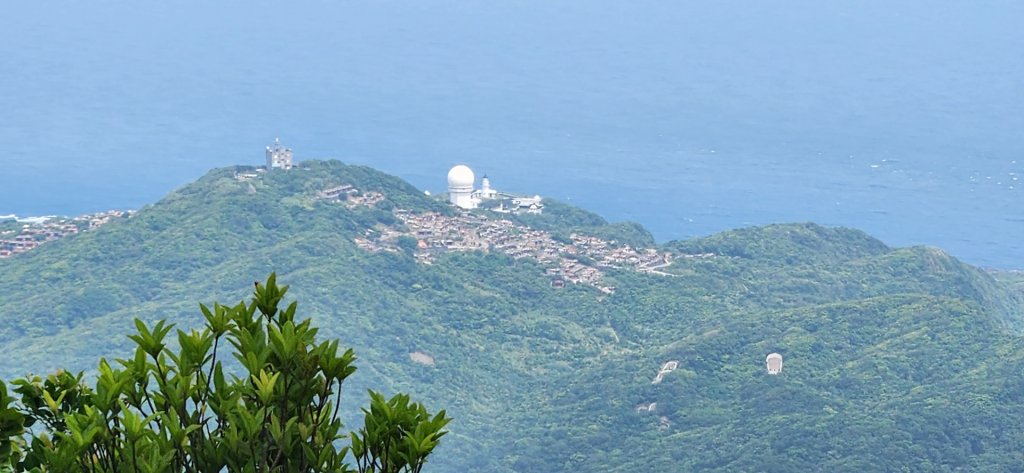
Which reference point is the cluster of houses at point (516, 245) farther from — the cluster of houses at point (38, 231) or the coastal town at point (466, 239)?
the cluster of houses at point (38, 231)

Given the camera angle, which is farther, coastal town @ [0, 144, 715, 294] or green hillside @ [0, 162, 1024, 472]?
coastal town @ [0, 144, 715, 294]

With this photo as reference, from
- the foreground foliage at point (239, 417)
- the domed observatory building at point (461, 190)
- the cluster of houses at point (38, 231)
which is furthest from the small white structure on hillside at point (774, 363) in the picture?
the foreground foliage at point (239, 417)

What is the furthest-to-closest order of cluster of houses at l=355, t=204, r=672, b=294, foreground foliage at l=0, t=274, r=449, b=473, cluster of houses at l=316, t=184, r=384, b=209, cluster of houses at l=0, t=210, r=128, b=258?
cluster of houses at l=316, t=184, r=384, b=209
cluster of houses at l=0, t=210, r=128, b=258
cluster of houses at l=355, t=204, r=672, b=294
foreground foliage at l=0, t=274, r=449, b=473

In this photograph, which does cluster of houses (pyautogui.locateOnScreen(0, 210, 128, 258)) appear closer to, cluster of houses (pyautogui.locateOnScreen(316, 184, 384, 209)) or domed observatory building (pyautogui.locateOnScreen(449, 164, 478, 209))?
cluster of houses (pyautogui.locateOnScreen(316, 184, 384, 209))

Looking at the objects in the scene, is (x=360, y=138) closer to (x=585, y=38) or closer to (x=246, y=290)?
(x=585, y=38)

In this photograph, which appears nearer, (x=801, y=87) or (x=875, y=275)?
(x=875, y=275)

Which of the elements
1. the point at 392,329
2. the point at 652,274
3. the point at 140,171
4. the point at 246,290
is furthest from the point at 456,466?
the point at 140,171

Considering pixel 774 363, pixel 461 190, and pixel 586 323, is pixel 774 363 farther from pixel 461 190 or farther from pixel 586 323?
pixel 461 190

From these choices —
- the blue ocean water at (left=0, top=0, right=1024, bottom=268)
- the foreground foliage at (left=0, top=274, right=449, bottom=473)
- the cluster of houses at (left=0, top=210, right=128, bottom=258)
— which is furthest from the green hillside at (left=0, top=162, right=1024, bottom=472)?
the blue ocean water at (left=0, top=0, right=1024, bottom=268)
